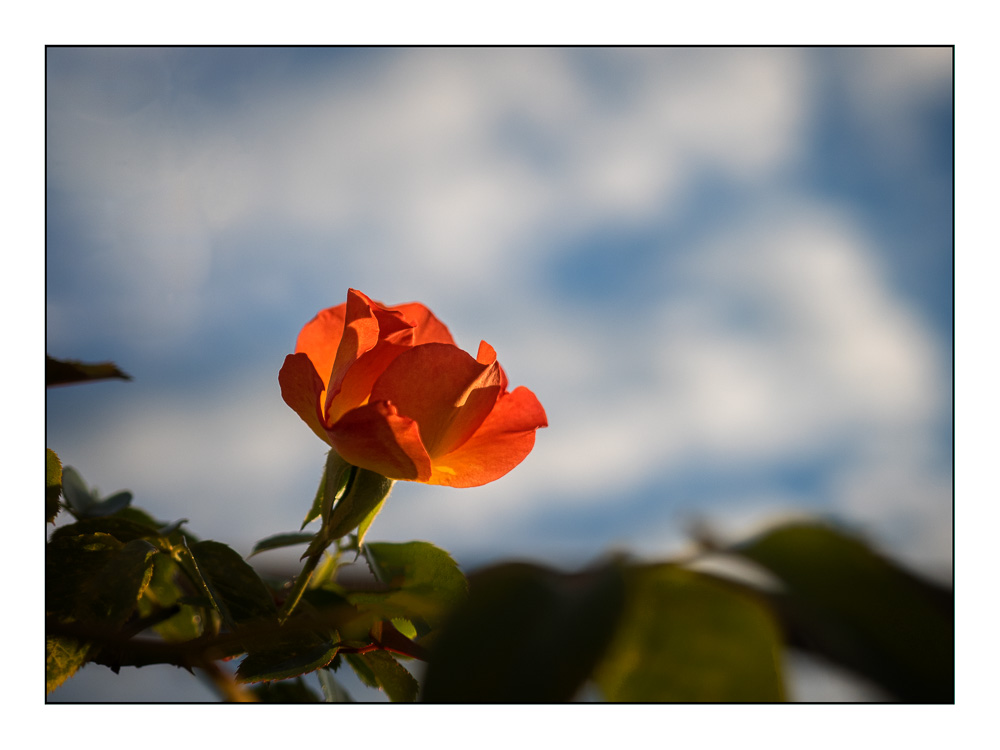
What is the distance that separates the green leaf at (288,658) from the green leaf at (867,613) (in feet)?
0.53

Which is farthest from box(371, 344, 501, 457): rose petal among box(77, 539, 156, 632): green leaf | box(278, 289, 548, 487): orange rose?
box(77, 539, 156, 632): green leaf

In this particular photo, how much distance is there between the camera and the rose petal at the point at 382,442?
23 centimetres

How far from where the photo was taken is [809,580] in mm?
121

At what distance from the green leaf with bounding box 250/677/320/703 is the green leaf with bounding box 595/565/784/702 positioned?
271mm

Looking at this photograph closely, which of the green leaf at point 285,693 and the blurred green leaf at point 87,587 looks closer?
the blurred green leaf at point 87,587

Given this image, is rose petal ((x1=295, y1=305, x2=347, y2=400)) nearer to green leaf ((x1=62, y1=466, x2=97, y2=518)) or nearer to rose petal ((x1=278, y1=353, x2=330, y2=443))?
rose petal ((x1=278, y1=353, x2=330, y2=443))

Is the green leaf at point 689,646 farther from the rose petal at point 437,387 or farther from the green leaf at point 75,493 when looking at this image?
the green leaf at point 75,493

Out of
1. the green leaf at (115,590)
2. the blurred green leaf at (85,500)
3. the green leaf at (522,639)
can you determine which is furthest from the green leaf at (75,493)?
the green leaf at (522,639)

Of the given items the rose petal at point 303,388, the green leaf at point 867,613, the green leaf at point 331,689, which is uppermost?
the rose petal at point 303,388

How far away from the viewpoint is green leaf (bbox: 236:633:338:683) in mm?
229

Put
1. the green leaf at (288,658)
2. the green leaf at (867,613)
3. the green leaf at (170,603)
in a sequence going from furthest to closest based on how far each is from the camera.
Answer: the green leaf at (170,603) → the green leaf at (288,658) → the green leaf at (867,613)

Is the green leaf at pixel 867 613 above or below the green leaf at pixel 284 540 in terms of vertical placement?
above

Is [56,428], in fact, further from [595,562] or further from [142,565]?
[595,562]
